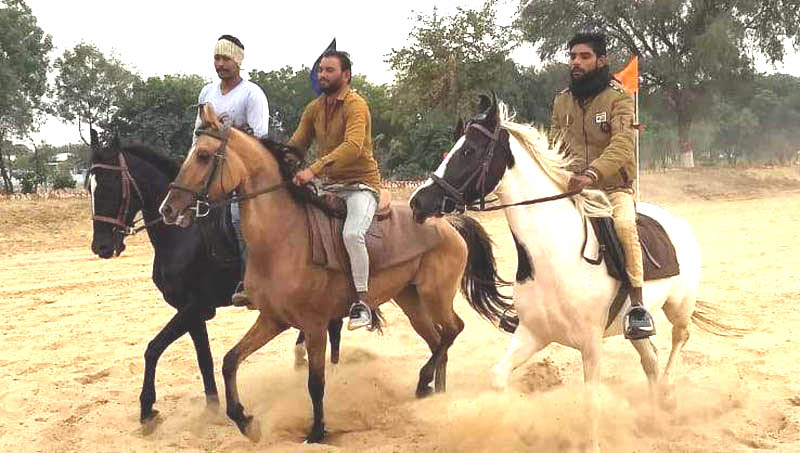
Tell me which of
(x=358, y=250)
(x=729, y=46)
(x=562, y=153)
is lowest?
(x=358, y=250)

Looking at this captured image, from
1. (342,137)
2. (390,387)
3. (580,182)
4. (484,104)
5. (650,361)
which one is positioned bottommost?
(390,387)

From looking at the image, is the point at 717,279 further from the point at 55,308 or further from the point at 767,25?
the point at 767,25

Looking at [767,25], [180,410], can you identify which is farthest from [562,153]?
[767,25]

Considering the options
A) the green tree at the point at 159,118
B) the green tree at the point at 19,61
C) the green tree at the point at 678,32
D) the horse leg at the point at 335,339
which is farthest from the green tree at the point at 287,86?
the horse leg at the point at 335,339

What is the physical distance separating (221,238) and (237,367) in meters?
1.06

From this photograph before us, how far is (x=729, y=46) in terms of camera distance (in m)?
29.1

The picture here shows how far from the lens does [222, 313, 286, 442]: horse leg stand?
5117 mm

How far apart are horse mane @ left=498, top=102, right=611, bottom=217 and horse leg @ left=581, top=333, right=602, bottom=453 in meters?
0.81

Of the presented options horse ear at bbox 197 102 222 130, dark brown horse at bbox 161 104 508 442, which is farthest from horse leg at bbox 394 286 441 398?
horse ear at bbox 197 102 222 130

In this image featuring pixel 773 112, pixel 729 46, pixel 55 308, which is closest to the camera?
pixel 55 308

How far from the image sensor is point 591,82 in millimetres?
4680

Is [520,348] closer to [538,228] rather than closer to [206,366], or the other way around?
[538,228]

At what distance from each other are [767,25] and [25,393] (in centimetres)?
3379

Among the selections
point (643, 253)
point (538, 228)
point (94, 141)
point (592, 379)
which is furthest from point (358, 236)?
point (94, 141)
